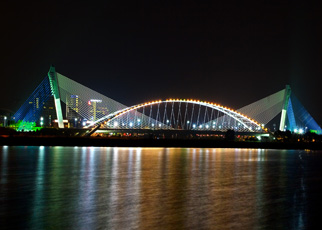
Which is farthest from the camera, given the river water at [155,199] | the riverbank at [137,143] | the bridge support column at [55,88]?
the riverbank at [137,143]

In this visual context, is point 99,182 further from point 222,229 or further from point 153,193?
point 222,229

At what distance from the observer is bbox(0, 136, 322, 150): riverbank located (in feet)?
166

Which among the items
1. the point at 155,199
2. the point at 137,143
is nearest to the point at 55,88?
the point at 137,143

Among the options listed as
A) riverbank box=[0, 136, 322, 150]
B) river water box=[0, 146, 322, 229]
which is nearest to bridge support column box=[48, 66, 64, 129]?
riverbank box=[0, 136, 322, 150]

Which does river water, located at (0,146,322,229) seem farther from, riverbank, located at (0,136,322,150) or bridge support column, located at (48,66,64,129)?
riverbank, located at (0,136,322,150)

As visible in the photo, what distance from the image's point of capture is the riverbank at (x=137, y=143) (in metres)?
50.5

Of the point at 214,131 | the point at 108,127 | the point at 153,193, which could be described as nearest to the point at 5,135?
the point at 108,127

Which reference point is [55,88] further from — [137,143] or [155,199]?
[155,199]

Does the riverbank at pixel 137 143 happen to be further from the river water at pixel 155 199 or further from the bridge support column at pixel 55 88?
the river water at pixel 155 199

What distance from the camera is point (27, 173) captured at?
21062 millimetres

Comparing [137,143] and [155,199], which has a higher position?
[137,143]

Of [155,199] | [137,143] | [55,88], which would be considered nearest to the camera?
[155,199]

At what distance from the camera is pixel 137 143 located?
56938 mm

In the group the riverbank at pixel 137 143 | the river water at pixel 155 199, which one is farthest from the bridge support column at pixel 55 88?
the river water at pixel 155 199
